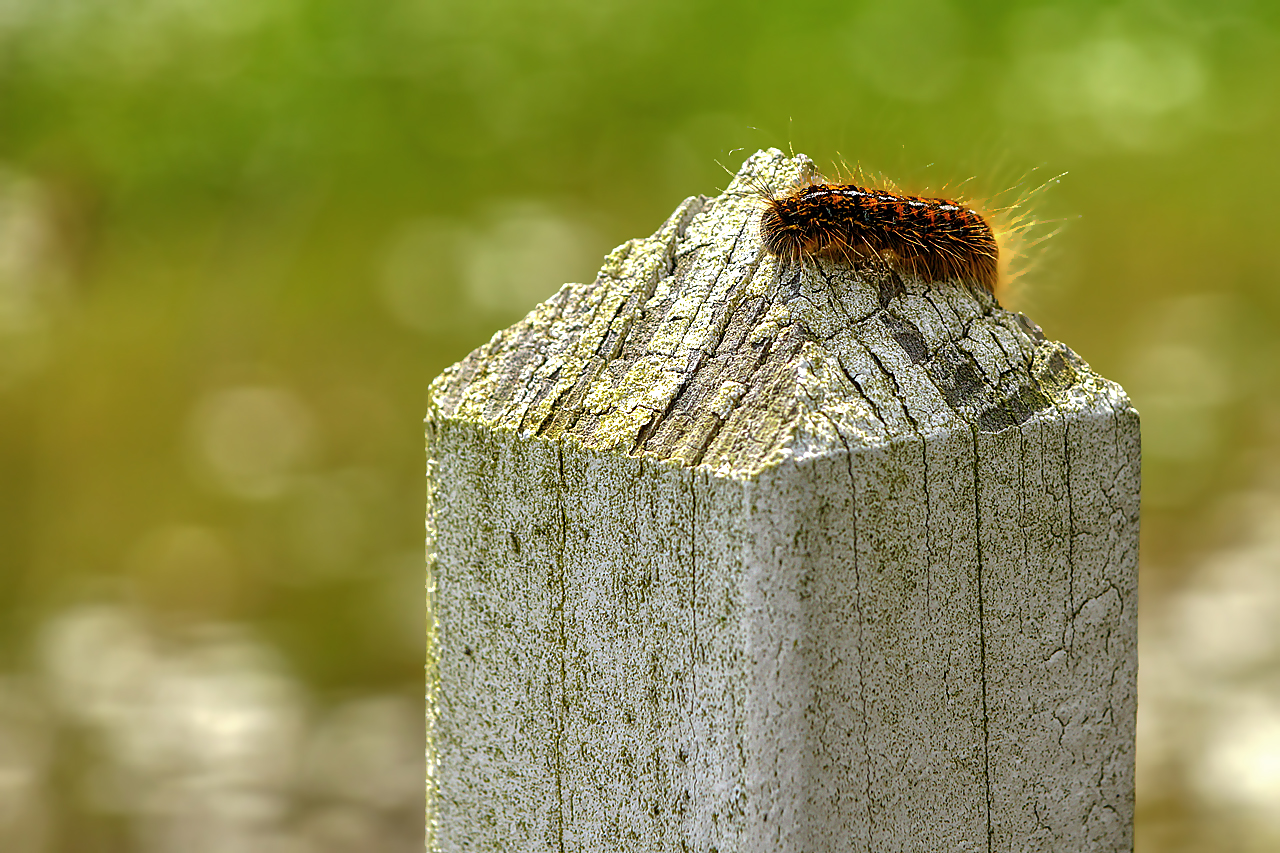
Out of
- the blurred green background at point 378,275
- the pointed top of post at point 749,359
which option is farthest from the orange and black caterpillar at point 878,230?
the blurred green background at point 378,275

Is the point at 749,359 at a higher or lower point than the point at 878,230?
lower

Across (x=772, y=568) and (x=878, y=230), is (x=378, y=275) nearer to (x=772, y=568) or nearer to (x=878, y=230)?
(x=878, y=230)

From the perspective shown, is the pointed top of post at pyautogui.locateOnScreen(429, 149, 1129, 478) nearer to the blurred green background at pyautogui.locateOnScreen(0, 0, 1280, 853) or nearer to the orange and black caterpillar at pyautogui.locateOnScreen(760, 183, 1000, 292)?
the orange and black caterpillar at pyautogui.locateOnScreen(760, 183, 1000, 292)

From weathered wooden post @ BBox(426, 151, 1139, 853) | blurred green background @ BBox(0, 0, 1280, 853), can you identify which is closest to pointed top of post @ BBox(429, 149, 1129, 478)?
weathered wooden post @ BBox(426, 151, 1139, 853)

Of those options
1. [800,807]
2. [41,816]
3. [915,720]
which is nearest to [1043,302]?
[915,720]

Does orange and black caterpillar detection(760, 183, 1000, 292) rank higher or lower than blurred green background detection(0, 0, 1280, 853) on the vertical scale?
lower

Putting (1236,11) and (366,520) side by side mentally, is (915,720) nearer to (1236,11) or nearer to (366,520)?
(366,520)

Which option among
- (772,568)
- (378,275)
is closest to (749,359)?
(772,568)

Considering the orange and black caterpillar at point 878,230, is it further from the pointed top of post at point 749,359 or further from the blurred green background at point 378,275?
the blurred green background at point 378,275
